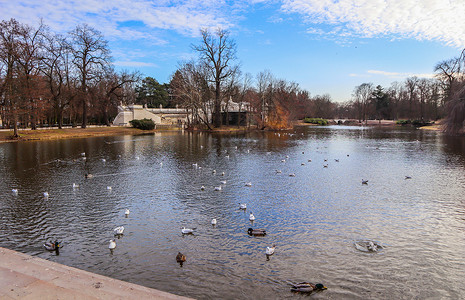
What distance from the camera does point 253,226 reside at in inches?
358

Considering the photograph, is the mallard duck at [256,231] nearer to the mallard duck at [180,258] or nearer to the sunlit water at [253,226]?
the sunlit water at [253,226]


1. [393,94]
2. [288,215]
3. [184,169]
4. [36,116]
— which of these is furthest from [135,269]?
[393,94]

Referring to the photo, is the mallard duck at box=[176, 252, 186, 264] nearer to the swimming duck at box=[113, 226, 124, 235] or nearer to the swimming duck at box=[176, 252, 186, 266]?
the swimming duck at box=[176, 252, 186, 266]

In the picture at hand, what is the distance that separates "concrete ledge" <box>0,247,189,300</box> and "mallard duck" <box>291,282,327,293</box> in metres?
2.38

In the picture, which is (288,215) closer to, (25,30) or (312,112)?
(25,30)

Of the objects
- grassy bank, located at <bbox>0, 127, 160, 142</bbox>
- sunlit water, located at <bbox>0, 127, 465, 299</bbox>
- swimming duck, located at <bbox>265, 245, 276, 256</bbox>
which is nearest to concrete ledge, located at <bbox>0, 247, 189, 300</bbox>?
sunlit water, located at <bbox>0, 127, 465, 299</bbox>

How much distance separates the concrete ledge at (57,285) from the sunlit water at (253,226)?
→ 90 centimetres

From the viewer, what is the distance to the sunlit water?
6.30 m

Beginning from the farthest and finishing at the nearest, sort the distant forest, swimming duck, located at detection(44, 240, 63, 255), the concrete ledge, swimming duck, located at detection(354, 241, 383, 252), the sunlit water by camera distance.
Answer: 1. the distant forest
2. swimming duck, located at detection(354, 241, 383, 252)
3. swimming duck, located at detection(44, 240, 63, 255)
4. the sunlit water
5. the concrete ledge

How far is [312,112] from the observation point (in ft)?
380

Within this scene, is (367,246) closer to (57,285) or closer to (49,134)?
(57,285)

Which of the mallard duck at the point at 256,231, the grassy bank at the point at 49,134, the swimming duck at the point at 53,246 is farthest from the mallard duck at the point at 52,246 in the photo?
the grassy bank at the point at 49,134

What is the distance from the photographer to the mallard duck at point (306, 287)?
19.1 feet

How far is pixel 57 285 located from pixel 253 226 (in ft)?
18.0
